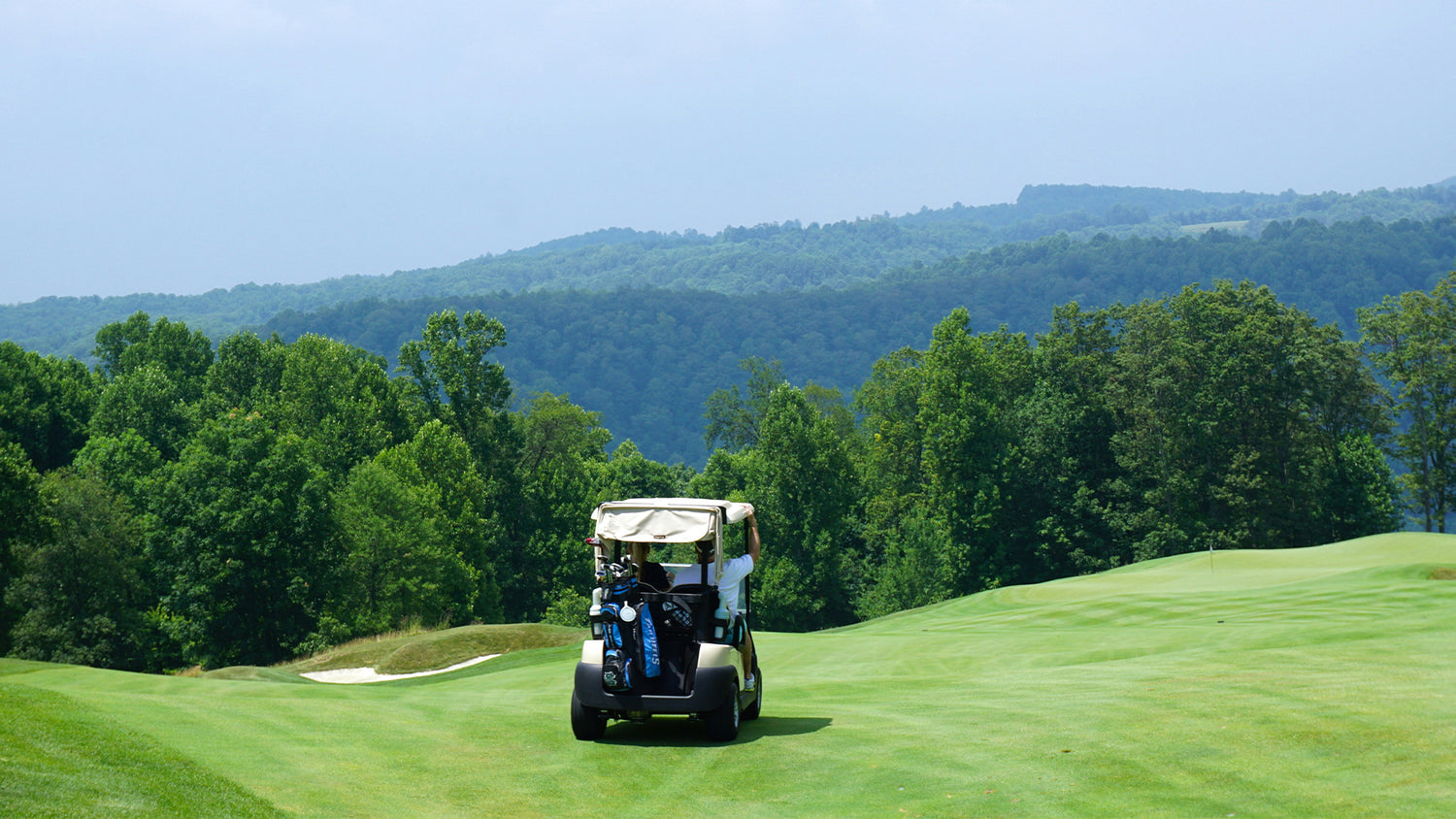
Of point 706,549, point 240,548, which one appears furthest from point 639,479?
point 706,549

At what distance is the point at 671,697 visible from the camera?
498 inches

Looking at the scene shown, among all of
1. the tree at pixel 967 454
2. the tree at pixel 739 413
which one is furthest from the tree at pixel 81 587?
the tree at pixel 739 413

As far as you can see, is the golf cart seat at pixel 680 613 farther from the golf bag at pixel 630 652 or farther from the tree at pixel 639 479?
the tree at pixel 639 479

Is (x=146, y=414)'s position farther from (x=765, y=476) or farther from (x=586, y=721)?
(x=586, y=721)

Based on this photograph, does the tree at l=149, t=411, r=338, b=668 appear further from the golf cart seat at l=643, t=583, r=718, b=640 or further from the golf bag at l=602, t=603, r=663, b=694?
the golf cart seat at l=643, t=583, r=718, b=640

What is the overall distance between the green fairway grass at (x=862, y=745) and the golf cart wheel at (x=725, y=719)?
0.28 metres

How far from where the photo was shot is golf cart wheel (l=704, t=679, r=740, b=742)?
42.1 ft

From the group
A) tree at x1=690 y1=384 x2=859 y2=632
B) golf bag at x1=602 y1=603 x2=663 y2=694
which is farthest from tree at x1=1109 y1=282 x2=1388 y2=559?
golf bag at x1=602 y1=603 x2=663 y2=694

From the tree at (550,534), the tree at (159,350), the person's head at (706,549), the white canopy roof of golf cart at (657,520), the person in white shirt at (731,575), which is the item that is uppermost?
the tree at (159,350)

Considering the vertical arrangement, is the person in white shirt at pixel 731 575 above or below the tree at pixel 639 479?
above

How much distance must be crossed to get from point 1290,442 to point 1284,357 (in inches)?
179

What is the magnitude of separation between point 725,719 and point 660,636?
1156 millimetres

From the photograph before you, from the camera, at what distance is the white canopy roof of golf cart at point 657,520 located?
41.6 feet

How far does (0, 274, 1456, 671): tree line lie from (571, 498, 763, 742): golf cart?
4014cm
